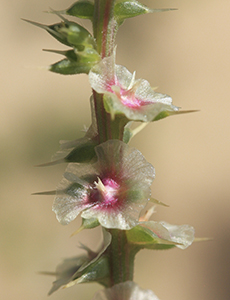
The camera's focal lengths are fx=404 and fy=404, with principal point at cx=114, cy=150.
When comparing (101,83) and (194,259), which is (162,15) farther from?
(101,83)

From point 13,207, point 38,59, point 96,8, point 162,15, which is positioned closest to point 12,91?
point 38,59

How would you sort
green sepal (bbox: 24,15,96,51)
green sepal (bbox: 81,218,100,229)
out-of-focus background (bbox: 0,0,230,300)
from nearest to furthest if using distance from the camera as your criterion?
1. green sepal (bbox: 24,15,96,51)
2. green sepal (bbox: 81,218,100,229)
3. out-of-focus background (bbox: 0,0,230,300)

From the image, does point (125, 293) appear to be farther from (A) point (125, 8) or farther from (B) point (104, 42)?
(A) point (125, 8)

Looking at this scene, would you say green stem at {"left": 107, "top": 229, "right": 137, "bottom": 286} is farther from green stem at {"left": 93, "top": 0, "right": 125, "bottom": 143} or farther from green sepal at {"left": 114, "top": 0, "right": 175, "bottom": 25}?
green sepal at {"left": 114, "top": 0, "right": 175, "bottom": 25}

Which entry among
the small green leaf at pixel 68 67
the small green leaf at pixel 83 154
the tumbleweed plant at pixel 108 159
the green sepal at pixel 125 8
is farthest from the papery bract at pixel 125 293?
the green sepal at pixel 125 8

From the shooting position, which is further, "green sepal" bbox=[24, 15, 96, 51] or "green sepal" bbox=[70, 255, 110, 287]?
"green sepal" bbox=[70, 255, 110, 287]

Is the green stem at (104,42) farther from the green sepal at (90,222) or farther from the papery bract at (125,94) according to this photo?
the green sepal at (90,222)

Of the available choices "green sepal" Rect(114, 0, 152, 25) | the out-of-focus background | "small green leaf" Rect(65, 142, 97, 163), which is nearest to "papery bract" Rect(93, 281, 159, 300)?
"small green leaf" Rect(65, 142, 97, 163)
